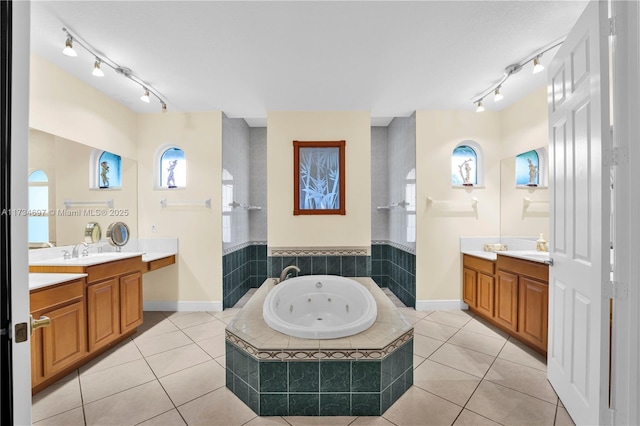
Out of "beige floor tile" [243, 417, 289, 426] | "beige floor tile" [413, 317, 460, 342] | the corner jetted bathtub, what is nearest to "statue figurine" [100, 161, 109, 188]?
the corner jetted bathtub

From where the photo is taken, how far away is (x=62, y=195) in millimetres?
2467

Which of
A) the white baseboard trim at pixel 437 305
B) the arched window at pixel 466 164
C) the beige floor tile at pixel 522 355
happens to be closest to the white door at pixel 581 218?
the beige floor tile at pixel 522 355

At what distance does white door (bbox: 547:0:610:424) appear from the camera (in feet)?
4.19

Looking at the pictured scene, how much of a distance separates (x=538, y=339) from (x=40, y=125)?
462 centimetres

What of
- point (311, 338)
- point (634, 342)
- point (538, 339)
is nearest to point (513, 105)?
point (538, 339)

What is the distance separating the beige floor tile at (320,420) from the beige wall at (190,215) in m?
2.14

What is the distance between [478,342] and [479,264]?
0.89 metres

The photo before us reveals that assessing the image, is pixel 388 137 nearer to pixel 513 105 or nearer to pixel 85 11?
pixel 513 105

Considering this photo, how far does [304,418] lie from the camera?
1653 millimetres

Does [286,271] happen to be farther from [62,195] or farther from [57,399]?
[62,195]

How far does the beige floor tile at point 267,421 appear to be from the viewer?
5.27 feet

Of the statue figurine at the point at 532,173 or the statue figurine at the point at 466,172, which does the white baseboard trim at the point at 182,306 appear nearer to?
the statue figurine at the point at 466,172

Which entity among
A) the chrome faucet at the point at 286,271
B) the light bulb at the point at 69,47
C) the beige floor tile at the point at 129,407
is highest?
the light bulb at the point at 69,47

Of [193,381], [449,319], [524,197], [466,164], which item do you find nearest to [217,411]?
[193,381]
